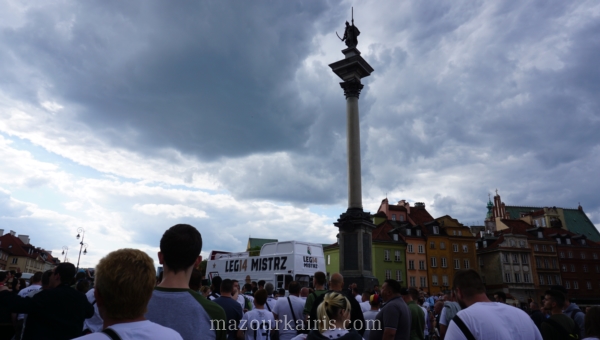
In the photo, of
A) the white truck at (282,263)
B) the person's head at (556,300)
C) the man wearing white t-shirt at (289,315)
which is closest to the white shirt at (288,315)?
the man wearing white t-shirt at (289,315)

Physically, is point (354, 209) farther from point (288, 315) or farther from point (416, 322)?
point (288, 315)

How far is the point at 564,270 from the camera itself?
68938 millimetres

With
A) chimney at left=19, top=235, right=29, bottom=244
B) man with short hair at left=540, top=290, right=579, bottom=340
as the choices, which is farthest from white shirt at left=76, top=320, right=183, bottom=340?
chimney at left=19, top=235, right=29, bottom=244

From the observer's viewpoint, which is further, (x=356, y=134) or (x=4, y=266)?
(x=4, y=266)

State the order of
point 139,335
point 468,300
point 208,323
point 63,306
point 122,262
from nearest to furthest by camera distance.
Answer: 1. point 139,335
2. point 122,262
3. point 208,323
4. point 468,300
5. point 63,306

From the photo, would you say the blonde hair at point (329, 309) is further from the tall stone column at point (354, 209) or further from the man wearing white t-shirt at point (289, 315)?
the tall stone column at point (354, 209)

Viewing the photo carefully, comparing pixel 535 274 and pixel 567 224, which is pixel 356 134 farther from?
pixel 567 224

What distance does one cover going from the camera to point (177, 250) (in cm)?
319

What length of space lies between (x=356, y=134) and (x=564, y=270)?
66878 millimetres

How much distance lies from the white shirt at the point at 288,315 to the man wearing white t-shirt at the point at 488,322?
4208mm

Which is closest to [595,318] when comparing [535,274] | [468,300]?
[468,300]

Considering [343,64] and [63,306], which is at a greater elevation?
[343,64]

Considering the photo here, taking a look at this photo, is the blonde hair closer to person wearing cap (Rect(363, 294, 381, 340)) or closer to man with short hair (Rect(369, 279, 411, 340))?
man with short hair (Rect(369, 279, 411, 340))

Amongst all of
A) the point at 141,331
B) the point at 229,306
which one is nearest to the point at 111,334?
the point at 141,331
